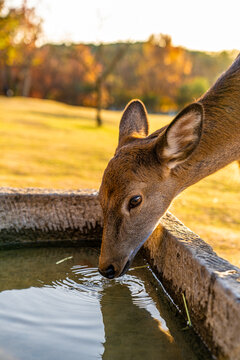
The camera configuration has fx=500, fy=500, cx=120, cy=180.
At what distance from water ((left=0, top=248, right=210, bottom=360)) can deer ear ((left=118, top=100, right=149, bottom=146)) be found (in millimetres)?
1198

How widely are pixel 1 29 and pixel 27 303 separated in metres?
24.0

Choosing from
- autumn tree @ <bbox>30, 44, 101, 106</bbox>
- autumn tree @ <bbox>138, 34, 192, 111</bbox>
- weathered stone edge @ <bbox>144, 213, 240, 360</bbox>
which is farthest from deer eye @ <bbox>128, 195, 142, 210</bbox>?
autumn tree @ <bbox>138, 34, 192, 111</bbox>

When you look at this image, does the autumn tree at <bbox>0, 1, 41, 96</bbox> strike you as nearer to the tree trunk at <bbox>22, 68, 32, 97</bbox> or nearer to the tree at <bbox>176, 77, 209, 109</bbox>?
the tree trunk at <bbox>22, 68, 32, 97</bbox>

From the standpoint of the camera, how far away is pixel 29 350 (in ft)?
9.77

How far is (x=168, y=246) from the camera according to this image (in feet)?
12.8

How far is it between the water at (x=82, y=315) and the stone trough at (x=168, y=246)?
0.16 meters

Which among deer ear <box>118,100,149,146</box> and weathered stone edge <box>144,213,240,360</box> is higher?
deer ear <box>118,100,149,146</box>

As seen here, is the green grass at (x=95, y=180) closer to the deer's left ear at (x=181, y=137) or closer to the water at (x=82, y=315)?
the deer's left ear at (x=181, y=137)

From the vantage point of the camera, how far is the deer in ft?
12.4

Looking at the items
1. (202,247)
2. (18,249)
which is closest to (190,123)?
(202,247)

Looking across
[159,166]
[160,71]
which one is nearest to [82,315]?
[159,166]

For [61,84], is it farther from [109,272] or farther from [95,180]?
[109,272]

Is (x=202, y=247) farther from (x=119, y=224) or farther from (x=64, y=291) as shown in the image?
(x=64, y=291)

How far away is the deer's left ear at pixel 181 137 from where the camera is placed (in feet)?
11.7
